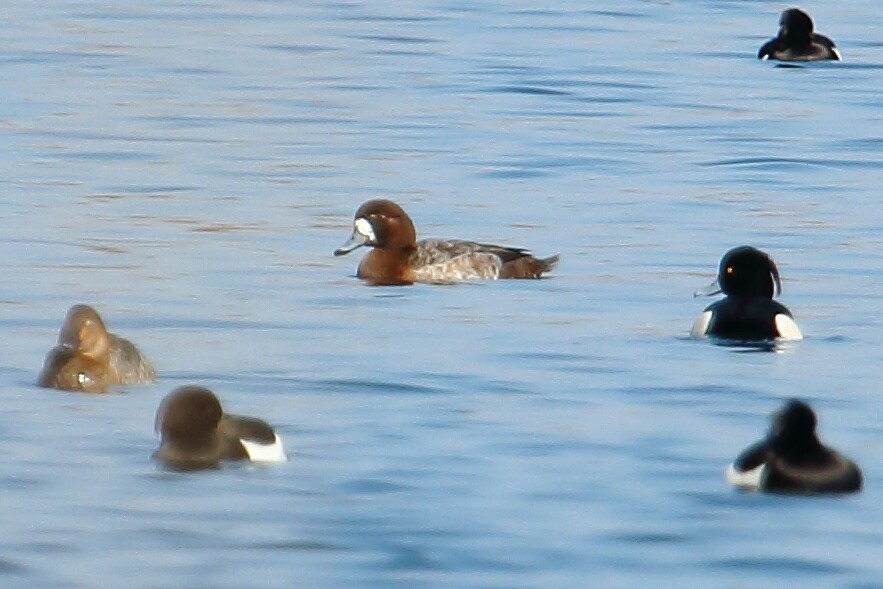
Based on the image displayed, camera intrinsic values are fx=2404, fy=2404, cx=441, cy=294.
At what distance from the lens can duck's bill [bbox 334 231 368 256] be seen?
14.6 m

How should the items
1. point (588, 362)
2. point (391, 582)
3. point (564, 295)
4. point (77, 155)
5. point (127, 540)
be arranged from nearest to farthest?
point (391, 582)
point (127, 540)
point (588, 362)
point (564, 295)
point (77, 155)

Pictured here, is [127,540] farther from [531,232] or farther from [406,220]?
[531,232]

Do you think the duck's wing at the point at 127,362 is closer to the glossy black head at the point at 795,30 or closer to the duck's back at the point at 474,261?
the duck's back at the point at 474,261

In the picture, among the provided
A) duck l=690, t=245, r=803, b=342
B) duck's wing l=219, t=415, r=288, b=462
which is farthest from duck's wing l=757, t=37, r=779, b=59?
duck's wing l=219, t=415, r=288, b=462

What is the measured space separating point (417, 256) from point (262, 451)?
510 centimetres

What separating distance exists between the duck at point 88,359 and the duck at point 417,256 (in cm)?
360

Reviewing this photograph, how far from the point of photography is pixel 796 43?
1037 inches

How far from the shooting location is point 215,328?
40.7 ft

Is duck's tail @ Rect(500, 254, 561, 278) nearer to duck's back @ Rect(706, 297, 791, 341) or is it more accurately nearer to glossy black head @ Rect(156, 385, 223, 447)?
duck's back @ Rect(706, 297, 791, 341)

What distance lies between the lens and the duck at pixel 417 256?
1419cm

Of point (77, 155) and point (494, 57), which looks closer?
point (77, 155)

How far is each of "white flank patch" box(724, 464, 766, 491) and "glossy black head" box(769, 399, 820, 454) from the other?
0.12 m

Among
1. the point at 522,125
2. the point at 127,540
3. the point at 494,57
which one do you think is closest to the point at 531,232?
the point at 522,125

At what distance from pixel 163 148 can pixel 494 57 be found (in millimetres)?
8152
